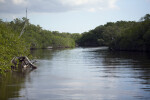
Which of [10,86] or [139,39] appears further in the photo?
[139,39]

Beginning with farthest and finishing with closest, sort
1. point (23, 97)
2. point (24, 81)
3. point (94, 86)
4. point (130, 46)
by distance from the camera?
1. point (130, 46)
2. point (24, 81)
3. point (94, 86)
4. point (23, 97)

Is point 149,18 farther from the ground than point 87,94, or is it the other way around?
point 149,18

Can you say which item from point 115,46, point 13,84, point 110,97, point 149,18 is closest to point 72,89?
point 110,97

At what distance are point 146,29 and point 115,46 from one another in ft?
71.3

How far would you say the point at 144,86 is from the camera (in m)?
19.6

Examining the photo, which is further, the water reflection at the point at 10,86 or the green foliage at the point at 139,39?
the green foliage at the point at 139,39

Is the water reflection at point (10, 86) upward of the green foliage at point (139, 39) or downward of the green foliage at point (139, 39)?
downward

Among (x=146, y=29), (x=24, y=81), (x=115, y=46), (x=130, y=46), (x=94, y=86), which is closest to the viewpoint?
(x=94, y=86)

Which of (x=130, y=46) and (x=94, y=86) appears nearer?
(x=94, y=86)

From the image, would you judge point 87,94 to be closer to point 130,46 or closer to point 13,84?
point 13,84

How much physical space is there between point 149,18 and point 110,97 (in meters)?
69.2

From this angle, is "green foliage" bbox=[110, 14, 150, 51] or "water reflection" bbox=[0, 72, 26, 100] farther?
"green foliage" bbox=[110, 14, 150, 51]

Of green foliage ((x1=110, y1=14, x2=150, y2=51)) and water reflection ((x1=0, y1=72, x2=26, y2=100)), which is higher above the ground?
green foliage ((x1=110, y1=14, x2=150, y2=51))

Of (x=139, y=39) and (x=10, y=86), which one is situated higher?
(x=139, y=39)
